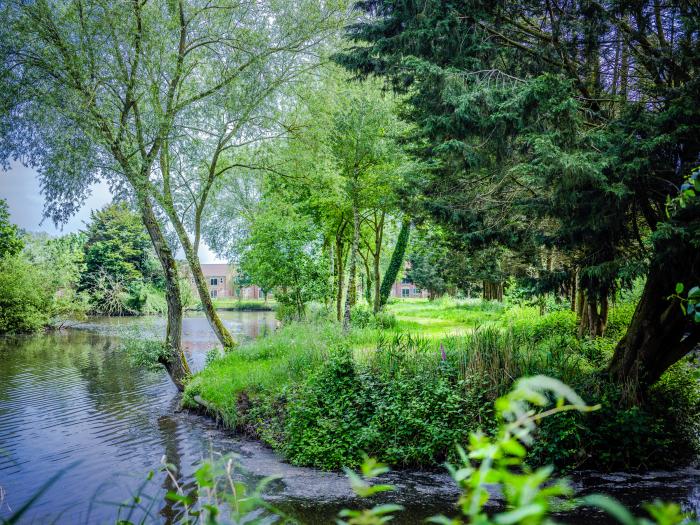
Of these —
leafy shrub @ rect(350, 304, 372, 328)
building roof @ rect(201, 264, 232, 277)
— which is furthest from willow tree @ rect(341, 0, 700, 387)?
building roof @ rect(201, 264, 232, 277)

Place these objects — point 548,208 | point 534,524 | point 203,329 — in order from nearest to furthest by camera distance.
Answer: point 534,524
point 548,208
point 203,329

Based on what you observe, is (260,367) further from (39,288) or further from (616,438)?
(39,288)

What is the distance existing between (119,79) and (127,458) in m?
8.39

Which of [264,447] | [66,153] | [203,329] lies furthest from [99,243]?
[264,447]

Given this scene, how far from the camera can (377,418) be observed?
7.56 metres

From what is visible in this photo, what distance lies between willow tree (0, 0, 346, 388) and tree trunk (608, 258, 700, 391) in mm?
10377

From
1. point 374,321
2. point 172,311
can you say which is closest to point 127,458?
point 172,311

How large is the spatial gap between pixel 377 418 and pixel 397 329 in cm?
876

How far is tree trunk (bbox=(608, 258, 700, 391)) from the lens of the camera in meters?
6.81

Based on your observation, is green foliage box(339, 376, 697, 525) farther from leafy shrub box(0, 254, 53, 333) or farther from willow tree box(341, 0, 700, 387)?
leafy shrub box(0, 254, 53, 333)

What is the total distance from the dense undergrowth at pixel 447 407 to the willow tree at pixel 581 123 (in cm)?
73

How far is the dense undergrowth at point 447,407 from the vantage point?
22.5 feet

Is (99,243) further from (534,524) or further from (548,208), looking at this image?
(534,524)

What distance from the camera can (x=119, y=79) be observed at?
11.2 m
